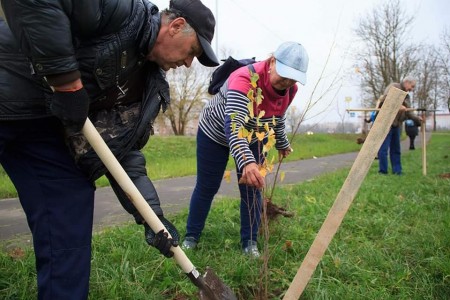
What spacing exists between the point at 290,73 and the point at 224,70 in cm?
83

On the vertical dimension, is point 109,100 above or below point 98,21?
below

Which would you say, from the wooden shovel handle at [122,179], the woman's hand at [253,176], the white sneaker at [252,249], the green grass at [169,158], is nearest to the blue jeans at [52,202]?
the wooden shovel handle at [122,179]

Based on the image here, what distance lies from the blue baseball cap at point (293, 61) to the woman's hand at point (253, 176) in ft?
2.01

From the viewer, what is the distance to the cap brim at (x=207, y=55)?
1.89 m

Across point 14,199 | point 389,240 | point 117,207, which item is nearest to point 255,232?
point 389,240

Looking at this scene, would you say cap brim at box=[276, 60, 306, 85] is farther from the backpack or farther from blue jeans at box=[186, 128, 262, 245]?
blue jeans at box=[186, 128, 262, 245]

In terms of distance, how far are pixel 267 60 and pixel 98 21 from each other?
1496 millimetres

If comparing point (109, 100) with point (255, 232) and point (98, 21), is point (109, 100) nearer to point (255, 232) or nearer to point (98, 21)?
point (98, 21)

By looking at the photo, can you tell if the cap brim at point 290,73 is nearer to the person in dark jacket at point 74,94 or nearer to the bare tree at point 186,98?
the person in dark jacket at point 74,94

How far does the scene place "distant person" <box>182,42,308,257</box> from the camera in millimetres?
2551

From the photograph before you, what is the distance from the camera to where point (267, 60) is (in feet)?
9.48

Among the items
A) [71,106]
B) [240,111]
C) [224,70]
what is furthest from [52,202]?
[224,70]

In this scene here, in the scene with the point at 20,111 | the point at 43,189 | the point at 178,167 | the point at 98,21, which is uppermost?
the point at 98,21

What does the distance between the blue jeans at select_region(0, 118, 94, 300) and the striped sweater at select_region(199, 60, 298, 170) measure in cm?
96
